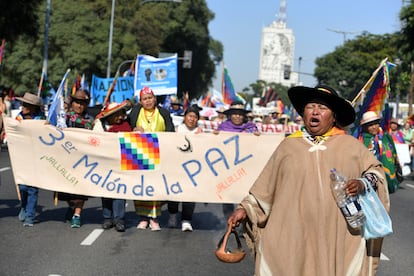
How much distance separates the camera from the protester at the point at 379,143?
10375 millimetres

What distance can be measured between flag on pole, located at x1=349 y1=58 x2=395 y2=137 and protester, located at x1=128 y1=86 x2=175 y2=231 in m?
2.60

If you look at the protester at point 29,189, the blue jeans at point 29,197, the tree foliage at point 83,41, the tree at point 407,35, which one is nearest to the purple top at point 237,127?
the protester at point 29,189

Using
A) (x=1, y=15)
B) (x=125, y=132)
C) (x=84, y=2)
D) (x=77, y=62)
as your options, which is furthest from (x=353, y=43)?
(x=125, y=132)

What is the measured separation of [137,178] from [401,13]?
32.3 metres

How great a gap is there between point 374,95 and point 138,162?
355 centimetres

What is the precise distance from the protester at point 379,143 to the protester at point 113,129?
10.4ft

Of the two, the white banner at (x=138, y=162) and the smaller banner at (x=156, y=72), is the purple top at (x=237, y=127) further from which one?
the smaller banner at (x=156, y=72)

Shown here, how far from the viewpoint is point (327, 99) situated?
4.39 metres

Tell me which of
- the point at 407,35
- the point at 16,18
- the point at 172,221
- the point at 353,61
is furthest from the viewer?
the point at 353,61

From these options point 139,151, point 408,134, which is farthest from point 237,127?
point 408,134

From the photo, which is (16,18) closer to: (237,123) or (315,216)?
(237,123)

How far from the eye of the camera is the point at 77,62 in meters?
50.4

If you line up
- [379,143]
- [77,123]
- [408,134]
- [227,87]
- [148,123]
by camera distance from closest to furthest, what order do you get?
[148,123]
[77,123]
[379,143]
[408,134]
[227,87]

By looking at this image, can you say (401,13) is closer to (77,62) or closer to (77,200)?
(77,62)
